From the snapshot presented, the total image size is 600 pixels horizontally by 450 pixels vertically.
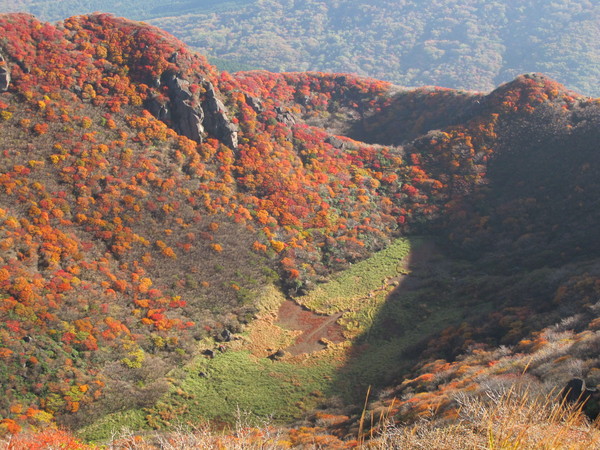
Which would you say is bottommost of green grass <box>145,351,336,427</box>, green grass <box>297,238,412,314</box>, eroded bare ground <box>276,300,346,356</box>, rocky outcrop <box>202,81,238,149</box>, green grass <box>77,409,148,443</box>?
green grass <box>77,409,148,443</box>

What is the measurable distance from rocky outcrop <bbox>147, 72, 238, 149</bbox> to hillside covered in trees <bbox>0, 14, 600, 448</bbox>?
11.5 inches

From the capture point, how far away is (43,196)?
1644 inches

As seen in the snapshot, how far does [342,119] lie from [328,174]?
95.2 ft

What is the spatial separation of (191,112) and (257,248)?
67.3 ft

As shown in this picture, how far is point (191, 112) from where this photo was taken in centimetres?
5534

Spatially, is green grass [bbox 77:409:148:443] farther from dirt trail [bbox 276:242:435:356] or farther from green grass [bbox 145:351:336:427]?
dirt trail [bbox 276:242:435:356]

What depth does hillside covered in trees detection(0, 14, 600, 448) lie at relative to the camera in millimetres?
30281

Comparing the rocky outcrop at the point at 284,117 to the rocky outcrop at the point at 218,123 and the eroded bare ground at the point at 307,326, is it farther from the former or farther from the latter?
the eroded bare ground at the point at 307,326

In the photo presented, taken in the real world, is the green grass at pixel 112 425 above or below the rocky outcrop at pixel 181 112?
below

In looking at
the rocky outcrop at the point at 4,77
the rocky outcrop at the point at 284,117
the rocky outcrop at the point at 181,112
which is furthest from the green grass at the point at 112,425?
the rocky outcrop at the point at 284,117

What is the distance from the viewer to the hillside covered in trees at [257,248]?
30281 millimetres

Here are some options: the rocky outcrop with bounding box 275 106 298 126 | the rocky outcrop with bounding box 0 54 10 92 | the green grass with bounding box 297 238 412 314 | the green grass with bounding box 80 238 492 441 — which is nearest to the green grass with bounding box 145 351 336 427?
the green grass with bounding box 80 238 492 441

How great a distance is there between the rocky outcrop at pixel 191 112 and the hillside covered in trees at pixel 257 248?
0.95 ft

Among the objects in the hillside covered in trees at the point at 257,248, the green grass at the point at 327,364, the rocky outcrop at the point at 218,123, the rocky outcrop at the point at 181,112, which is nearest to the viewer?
the hillside covered in trees at the point at 257,248
